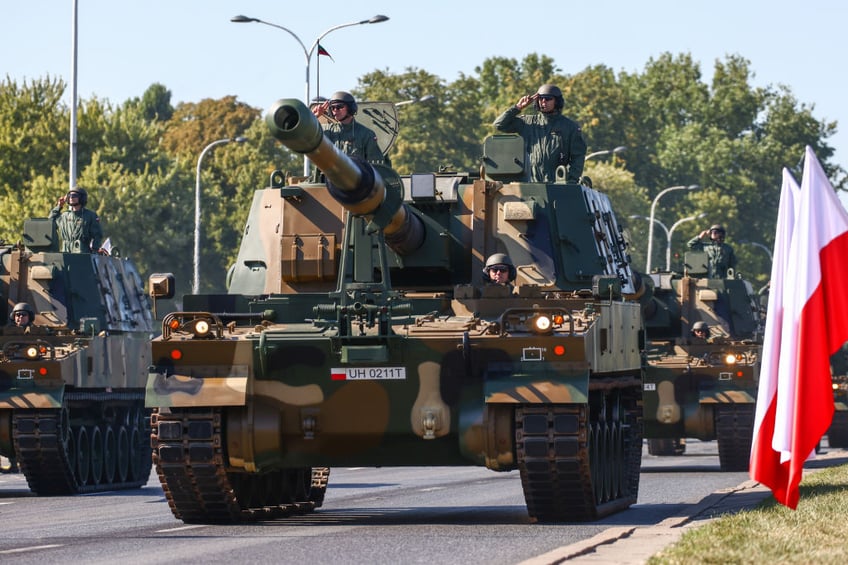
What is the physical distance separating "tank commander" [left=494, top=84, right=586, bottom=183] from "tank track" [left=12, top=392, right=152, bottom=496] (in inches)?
301

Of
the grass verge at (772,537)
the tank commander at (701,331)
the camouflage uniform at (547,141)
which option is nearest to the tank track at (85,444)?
the camouflage uniform at (547,141)

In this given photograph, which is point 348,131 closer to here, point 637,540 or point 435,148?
point 637,540

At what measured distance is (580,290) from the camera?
1972 cm

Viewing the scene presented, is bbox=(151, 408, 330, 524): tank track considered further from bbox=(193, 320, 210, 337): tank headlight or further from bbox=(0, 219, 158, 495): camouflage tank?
bbox=(0, 219, 158, 495): camouflage tank

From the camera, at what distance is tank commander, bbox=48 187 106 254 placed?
30703 millimetres

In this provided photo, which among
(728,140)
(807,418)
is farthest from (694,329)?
(728,140)

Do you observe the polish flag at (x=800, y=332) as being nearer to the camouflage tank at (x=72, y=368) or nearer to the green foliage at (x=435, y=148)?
the camouflage tank at (x=72, y=368)

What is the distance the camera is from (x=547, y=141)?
2259cm

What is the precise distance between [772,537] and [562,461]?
120 inches

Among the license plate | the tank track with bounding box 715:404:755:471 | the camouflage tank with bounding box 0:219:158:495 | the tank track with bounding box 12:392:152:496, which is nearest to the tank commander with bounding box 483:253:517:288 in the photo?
the license plate

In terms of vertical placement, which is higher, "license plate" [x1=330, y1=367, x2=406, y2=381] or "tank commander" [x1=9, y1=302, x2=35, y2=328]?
"tank commander" [x1=9, y1=302, x2=35, y2=328]

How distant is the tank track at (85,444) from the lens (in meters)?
26.2

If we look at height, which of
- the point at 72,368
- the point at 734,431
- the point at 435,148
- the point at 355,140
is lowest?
the point at 734,431

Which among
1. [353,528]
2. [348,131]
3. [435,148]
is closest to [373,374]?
[353,528]
